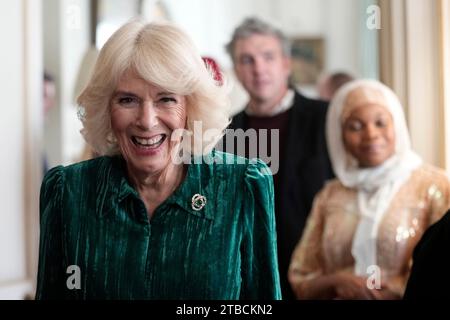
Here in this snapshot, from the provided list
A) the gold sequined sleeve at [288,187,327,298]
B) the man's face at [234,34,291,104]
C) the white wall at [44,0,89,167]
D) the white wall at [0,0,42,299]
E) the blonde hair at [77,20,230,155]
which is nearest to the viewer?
the blonde hair at [77,20,230,155]

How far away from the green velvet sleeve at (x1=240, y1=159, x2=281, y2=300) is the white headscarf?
62 centimetres

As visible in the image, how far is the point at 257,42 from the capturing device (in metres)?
1.65

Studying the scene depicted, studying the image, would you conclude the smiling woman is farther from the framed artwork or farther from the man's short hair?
the framed artwork

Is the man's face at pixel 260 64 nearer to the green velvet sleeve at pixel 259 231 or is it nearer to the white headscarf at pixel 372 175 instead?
the white headscarf at pixel 372 175

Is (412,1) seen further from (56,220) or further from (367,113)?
(56,220)

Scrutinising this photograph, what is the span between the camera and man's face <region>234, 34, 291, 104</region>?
1.61 m

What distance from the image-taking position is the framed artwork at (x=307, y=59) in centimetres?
328

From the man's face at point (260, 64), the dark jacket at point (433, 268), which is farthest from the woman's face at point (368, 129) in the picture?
the dark jacket at point (433, 268)

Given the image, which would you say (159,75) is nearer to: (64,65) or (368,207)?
(368,207)

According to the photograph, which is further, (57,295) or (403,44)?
(403,44)

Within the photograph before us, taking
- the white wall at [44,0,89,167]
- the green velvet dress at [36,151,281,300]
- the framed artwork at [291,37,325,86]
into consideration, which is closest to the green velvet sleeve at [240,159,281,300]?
the green velvet dress at [36,151,281,300]

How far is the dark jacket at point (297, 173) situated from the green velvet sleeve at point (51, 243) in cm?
69
